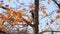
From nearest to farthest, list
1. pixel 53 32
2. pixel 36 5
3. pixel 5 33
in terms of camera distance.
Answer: pixel 36 5 < pixel 5 33 < pixel 53 32

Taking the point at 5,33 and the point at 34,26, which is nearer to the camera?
the point at 34,26

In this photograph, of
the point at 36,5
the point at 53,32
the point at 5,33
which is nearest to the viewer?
the point at 36,5

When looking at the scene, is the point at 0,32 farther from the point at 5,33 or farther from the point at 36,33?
the point at 36,33

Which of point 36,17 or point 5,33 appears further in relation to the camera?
point 5,33

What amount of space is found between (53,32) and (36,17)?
520cm

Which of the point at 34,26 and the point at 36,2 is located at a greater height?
the point at 36,2

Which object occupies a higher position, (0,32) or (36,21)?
(36,21)

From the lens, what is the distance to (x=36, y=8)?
5.23m

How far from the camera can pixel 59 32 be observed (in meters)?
10.4

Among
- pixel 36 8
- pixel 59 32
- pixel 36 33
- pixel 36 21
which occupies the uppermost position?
pixel 36 8

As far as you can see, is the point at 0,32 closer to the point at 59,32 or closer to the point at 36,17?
the point at 59,32

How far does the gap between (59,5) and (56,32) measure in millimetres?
5061

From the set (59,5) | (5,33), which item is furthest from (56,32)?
(59,5)

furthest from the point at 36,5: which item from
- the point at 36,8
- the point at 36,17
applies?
the point at 36,17
